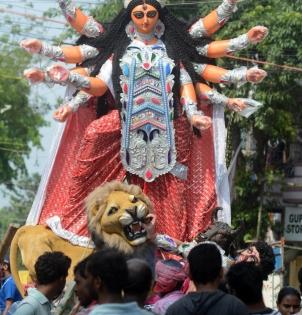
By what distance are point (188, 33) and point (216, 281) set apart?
17.0ft

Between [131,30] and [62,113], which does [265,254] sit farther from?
[131,30]

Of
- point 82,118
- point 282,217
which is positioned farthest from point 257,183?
point 82,118

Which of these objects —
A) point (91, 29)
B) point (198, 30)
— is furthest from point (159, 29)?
point (91, 29)

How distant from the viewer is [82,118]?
11.8 m

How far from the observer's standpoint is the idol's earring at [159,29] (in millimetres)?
11555

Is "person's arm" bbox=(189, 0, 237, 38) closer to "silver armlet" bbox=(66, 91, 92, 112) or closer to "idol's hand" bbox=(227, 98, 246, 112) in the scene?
"idol's hand" bbox=(227, 98, 246, 112)

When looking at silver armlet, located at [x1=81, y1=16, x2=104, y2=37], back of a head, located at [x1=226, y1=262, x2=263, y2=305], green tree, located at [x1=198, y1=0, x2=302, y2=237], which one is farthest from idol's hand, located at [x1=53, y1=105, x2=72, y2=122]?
green tree, located at [x1=198, y1=0, x2=302, y2=237]

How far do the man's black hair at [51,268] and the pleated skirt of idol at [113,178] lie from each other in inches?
154

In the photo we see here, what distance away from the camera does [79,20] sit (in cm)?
1155

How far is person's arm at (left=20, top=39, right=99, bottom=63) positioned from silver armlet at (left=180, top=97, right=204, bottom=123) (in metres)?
1.00

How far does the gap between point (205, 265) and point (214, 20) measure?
5093 mm

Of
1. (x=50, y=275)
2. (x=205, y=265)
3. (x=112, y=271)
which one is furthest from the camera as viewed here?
(x=50, y=275)

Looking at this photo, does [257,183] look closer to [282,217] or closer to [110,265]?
[282,217]

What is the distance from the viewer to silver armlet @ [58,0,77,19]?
1142 cm
